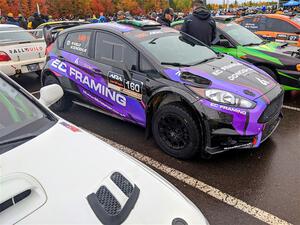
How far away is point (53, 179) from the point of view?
61.7 inches

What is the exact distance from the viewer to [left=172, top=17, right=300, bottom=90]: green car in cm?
582

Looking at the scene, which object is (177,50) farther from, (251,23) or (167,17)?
(251,23)

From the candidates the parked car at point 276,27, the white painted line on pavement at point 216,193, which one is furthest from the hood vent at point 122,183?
the parked car at point 276,27

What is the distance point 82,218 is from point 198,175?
225 centimetres

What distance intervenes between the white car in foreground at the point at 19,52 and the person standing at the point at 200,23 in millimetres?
3603

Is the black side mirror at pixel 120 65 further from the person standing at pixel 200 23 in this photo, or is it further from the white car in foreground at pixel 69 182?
the person standing at pixel 200 23

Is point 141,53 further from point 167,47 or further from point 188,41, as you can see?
point 188,41

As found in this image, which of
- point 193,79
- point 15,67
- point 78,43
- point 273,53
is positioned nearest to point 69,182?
point 193,79

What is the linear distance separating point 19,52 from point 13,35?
0.81 m

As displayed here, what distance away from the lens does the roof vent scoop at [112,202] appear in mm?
1406

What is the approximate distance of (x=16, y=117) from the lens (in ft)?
6.86

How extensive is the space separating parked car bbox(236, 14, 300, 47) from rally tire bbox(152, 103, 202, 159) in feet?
20.8

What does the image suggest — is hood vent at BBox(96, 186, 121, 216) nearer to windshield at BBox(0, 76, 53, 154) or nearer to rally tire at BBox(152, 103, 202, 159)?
windshield at BBox(0, 76, 53, 154)

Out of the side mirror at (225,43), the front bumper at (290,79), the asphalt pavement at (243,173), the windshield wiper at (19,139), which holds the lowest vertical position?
the asphalt pavement at (243,173)
